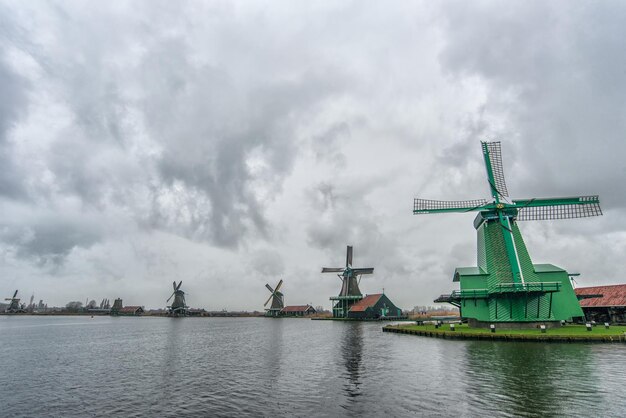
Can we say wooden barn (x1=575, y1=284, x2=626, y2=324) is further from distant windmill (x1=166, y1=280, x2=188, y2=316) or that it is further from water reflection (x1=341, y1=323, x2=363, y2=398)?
distant windmill (x1=166, y1=280, x2=188, y2=316)

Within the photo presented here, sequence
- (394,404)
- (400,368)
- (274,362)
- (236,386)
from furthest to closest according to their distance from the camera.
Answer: (274,362) < (400,368) < (236,386) < (394,404)

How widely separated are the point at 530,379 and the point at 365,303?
96890 mm

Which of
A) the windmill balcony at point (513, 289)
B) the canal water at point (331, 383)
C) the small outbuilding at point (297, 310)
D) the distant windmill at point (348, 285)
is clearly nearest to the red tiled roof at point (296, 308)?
the small outbuilding at point (297, 310)

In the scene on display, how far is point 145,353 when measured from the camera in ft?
115

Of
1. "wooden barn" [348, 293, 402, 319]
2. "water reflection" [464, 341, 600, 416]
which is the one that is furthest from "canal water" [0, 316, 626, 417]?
"wooden barn" [348, 293, 402, 319]

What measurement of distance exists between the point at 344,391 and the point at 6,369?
26.3 meters

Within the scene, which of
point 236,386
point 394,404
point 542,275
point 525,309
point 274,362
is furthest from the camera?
point 542,275

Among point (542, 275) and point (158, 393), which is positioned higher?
point (542, 275)

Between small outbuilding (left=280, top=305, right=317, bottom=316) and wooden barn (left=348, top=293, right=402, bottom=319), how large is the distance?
44.6m

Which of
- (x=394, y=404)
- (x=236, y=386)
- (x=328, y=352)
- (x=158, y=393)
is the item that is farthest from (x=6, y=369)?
(x=394, y=404)

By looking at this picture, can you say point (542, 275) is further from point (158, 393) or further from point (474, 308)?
point (158, 393)

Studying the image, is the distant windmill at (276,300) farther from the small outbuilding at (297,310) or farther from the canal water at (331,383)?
the canal water at (331,383)

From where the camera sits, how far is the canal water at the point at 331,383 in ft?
50.4

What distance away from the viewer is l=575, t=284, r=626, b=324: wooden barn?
176 ft
